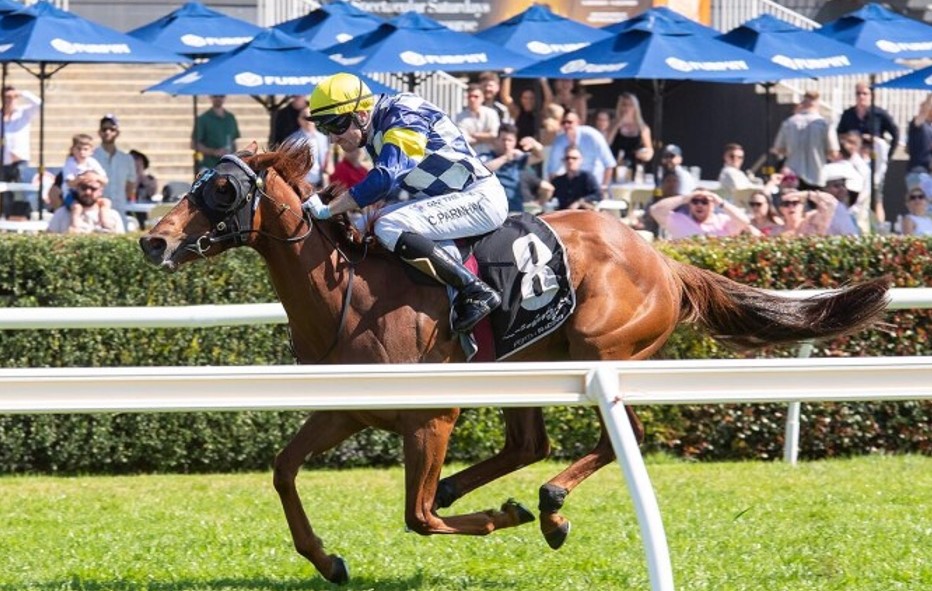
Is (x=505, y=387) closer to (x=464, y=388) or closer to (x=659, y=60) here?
(x=464, y=388)

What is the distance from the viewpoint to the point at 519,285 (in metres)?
6.43

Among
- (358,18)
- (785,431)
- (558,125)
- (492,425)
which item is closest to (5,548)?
(492,425)

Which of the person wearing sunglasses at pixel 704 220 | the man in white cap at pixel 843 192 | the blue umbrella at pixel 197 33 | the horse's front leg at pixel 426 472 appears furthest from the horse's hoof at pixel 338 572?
the blue umbrella at pixel 197 33

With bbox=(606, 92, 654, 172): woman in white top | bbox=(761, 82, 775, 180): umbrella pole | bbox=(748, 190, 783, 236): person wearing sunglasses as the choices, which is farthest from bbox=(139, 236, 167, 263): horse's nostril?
bbox=(606, 92, 654, 172): woman in white top

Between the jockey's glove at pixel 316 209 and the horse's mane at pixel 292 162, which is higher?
the horse's mane at pixel 292 162

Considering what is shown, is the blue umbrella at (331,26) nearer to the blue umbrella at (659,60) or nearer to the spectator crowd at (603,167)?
the spectator crowd at (603,167)

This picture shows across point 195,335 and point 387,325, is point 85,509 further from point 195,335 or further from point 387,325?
point 387,325

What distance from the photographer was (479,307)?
6223 mm

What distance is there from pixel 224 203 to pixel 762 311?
2.26 metres

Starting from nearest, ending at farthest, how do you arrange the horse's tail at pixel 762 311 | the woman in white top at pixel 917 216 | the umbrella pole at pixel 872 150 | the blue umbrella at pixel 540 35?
the horse's tail at pixel 762 311
the woman in white top at pixel 917 216
the umbrella pole at pixel 872 150
the blue umbrella at pixel 540 35

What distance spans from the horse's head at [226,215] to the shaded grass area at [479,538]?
1.13 metres

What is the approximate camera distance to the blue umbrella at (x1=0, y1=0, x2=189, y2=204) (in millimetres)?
14547

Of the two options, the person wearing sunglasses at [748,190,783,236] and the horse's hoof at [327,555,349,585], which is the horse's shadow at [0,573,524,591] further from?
the person wearing sunglasses at [748,190,783,236]

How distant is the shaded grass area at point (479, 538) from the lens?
6.05 m
